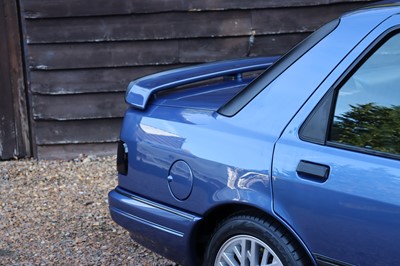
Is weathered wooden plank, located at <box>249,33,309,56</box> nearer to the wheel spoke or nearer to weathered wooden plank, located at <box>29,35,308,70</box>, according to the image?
weathered wooden plank, located at <box>29,35,308,70</box>

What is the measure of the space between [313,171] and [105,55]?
3.87m

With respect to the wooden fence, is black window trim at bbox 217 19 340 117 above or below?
above

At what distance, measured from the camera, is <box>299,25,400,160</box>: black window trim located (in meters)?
2.89

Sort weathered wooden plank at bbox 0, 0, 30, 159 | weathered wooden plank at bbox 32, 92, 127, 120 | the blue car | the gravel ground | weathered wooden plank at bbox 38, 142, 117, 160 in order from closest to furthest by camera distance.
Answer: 1. the blue car
2. the gravel ground
3. weathered wooden plank at bbox 0, 0, 30, 159
4. weathered wooden plank at bbox 32, 92, 127, 120
5. weathered wooden plank at bbox 38, 142, 117, 160

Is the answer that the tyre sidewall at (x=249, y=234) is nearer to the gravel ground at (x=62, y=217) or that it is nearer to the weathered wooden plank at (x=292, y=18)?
the gravel ground at (x=62, y=217)

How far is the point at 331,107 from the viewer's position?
298 centimetres

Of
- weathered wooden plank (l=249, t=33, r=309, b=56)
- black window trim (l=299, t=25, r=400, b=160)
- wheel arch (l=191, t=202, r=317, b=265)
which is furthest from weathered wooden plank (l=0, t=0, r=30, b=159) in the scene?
black window trim (l=299, t=25, r=400, b=160)

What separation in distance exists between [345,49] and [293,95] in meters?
0.30

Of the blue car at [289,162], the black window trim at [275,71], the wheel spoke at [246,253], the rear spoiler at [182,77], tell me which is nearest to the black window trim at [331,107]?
the blue car at [289,162]

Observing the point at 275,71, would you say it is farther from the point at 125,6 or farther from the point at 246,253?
the point at 125,6

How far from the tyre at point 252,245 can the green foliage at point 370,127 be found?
509mm

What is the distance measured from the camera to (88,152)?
6734mm

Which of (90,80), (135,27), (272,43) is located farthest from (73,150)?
(272,43)

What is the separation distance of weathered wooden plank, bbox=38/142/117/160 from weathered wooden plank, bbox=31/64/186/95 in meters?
0.54
